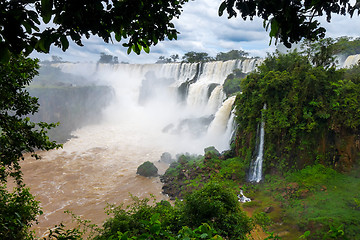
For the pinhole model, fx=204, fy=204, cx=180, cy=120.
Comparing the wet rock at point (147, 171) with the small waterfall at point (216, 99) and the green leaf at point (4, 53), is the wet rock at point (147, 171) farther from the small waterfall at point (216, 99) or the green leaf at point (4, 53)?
the green leaf at point (4, 53)

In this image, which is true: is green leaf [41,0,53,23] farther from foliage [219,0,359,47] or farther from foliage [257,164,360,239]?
foliage [257,164,360,239]

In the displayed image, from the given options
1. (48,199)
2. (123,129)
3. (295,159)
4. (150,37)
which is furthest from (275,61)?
(123,129)

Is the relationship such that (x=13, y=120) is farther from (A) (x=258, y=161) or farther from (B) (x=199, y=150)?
(B) (x=199, y=150)

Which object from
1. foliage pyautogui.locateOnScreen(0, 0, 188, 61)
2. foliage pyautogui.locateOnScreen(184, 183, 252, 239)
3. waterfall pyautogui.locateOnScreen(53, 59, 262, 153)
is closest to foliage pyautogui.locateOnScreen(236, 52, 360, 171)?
waterfall pyautogui.locateOnScreen(53, 59, 262, 153)

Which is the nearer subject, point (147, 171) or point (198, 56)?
point (147, 171)

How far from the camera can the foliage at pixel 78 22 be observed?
1.27 m

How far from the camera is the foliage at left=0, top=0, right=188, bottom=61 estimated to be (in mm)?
1272

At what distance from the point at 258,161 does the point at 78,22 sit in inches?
422

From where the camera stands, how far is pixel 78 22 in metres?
1.51

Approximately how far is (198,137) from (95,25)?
1828 centimetres

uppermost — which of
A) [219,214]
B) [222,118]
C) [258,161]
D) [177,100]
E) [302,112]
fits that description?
[302,112]

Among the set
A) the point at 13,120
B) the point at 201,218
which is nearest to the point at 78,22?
the point at 13,120

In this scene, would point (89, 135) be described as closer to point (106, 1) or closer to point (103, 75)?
point (106, 1)

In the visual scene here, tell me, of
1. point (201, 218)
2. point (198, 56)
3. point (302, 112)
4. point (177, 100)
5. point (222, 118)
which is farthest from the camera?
point (198, 56)
